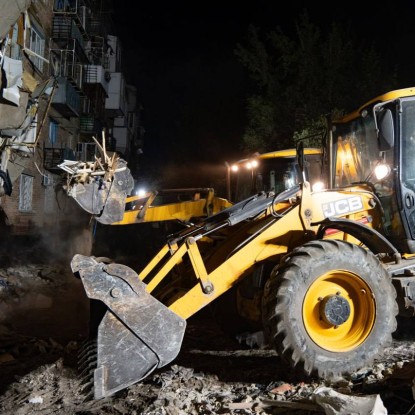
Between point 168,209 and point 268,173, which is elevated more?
point 268,173

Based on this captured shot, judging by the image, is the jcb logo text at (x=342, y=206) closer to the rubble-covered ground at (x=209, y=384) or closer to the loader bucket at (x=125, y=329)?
the rubble-covered ground at (x=209, y=384)

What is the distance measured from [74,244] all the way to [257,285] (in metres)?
12.7

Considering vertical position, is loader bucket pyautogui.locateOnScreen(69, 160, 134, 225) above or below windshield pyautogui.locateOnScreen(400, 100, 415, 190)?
below

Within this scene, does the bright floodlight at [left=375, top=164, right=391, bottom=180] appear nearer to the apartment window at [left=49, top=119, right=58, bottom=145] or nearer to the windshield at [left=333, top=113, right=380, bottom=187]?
the windshield at [left=333, top=113, right=380, bottom=187]

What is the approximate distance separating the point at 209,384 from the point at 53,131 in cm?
2272

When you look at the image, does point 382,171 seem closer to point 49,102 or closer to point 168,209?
point 168,209

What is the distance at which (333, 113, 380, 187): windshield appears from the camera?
225 inches

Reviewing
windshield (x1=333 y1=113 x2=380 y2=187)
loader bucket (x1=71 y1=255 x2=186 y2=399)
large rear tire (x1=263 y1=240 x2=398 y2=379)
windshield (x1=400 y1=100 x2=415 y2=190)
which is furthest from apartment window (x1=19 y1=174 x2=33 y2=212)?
windshield (x1=400 y1=100 x2=415 y2=190)

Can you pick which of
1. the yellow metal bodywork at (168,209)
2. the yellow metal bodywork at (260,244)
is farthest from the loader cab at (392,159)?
the yellow metal bodywork at (168,209)

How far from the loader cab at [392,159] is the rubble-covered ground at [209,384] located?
160 centimetres

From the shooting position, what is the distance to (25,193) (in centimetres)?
2002

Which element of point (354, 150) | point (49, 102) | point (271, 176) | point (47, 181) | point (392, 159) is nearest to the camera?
point (392, 159)

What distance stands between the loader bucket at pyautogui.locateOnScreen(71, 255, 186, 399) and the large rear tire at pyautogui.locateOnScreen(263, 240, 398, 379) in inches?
40.0

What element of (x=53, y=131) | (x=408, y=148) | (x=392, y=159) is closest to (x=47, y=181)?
(x=53, y=131)
